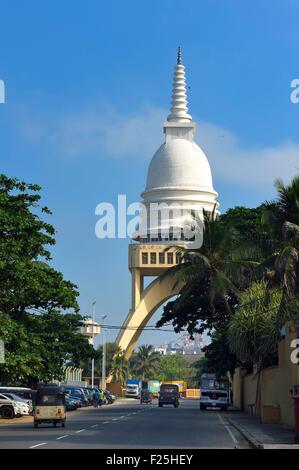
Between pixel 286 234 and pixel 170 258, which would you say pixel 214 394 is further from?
pixel 170 258

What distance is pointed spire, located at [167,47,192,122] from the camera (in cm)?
11675

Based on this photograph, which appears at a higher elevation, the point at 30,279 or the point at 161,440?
the point at 30,279

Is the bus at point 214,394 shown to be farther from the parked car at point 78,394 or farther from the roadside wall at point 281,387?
the roadside wall at point 281,387

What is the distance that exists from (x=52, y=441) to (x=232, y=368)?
126ft

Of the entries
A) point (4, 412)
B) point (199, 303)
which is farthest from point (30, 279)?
point (199, 303)

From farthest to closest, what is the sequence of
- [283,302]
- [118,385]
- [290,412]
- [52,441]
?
[118,385] → [290,412] → [283,302] → [52,441]

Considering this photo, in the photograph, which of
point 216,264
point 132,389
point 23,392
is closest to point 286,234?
point 216,264

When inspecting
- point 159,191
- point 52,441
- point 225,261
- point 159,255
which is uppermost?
point 159,191

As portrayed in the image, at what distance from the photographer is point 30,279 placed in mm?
40906

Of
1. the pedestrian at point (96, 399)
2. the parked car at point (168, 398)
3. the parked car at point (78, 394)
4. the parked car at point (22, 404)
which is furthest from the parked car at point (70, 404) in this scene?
the parked car at point (168, 398)

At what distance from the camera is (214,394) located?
2427 inches

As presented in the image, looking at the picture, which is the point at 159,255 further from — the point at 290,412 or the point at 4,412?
the point at 290,412

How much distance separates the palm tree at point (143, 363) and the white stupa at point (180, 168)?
173 feet

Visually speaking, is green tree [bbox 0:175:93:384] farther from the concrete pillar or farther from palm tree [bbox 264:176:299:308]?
the concrete pillar
